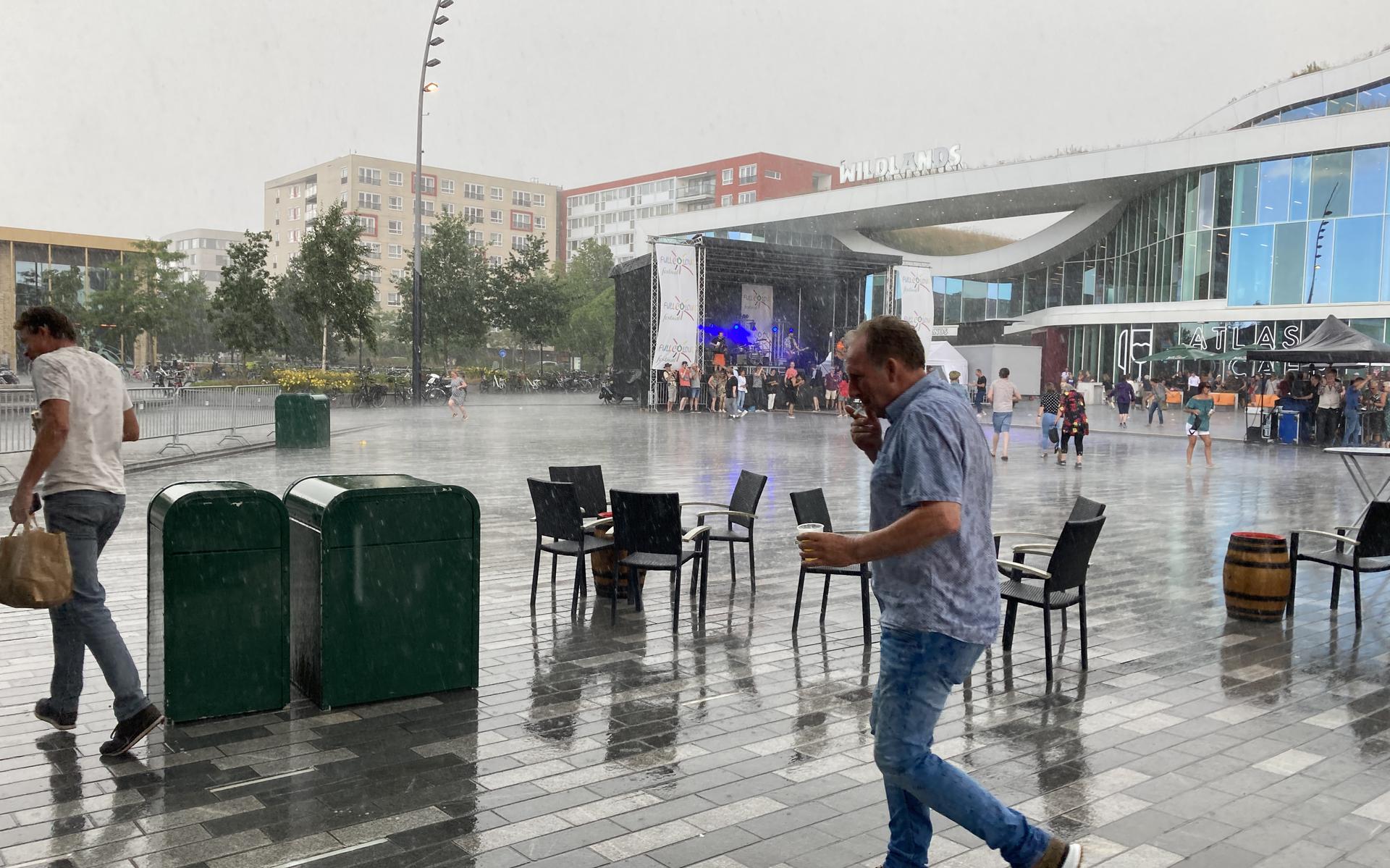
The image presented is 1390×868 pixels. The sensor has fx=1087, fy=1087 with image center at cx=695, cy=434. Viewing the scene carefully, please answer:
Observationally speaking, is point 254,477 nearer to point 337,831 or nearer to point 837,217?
point 337,831

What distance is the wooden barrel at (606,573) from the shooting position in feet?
24.3

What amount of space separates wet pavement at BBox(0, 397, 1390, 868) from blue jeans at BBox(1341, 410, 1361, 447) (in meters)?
18.1

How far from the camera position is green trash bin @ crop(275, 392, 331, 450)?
1941cm

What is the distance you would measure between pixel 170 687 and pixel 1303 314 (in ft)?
149

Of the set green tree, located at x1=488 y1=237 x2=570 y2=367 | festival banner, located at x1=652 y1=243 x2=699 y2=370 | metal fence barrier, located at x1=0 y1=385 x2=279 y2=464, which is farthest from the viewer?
green tree, located at x1=488 y1=237 x2=570 y2=367

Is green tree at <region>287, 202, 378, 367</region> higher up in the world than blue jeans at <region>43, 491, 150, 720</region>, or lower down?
higher up

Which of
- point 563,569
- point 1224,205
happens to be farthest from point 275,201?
point 563,569

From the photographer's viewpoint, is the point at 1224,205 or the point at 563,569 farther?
the point at 1224,205

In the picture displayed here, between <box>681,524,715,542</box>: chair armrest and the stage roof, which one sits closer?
<box>681,524,715,542</box>: chair armrest

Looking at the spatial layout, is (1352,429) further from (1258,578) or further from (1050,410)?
(1258,578)

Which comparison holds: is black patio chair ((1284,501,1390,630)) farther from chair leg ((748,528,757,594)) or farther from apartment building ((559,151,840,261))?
apartment building ((559,151,840,261))

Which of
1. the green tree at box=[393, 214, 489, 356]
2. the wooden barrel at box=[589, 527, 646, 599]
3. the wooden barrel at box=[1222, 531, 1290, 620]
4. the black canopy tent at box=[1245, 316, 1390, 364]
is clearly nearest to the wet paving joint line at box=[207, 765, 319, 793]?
the wooden barrel at box=[589, 527, 646, 599]

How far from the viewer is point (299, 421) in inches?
766

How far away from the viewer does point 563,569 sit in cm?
859
